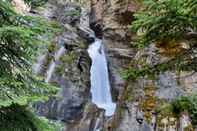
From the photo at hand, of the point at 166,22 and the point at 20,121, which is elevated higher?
the point at 166,22

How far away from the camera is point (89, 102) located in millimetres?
17688

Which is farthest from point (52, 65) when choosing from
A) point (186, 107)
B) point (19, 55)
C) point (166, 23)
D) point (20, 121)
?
point (166, 23)

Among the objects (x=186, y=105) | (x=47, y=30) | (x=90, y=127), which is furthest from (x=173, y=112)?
(x=90, y=127)

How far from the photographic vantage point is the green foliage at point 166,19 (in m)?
4.66

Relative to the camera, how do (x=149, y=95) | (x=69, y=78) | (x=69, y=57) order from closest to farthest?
1. (x=149, y=95)
2. (x=69, y=78)
3. (x=69, y=57)

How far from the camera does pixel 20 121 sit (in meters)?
5.13

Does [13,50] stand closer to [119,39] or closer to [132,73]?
[132,73]

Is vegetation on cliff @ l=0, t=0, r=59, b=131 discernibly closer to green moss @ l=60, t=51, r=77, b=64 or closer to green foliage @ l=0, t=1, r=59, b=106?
green foliage @ l=0, t=1, r=59, b=106

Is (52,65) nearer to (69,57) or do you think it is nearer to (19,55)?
(69,57)

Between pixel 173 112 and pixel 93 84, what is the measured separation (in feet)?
37.0

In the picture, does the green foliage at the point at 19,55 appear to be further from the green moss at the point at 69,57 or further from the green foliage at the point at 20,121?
the green moss at the point at 69,57

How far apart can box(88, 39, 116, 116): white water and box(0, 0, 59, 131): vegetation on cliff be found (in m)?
12.1

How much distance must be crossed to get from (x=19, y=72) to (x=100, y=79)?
14333mm

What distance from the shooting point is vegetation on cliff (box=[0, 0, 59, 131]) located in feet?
16.0
